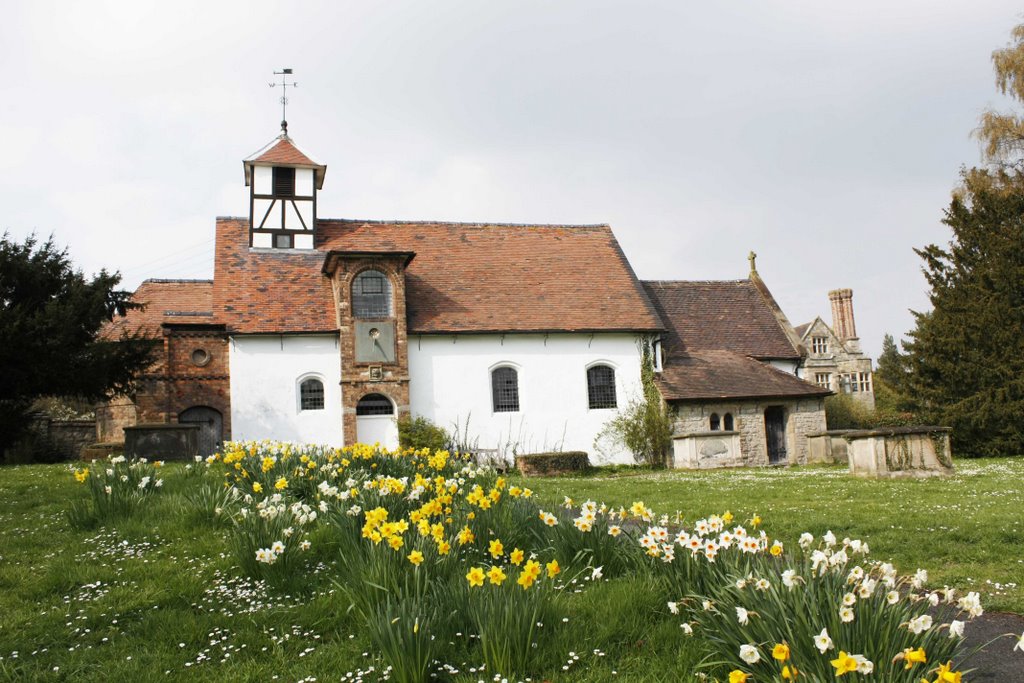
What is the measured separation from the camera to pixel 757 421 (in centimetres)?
2644

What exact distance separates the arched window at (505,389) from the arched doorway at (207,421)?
8.48 m

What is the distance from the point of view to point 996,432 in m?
23.8

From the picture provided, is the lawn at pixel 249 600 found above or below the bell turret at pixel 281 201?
below

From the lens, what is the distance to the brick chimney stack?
5978 centimetres

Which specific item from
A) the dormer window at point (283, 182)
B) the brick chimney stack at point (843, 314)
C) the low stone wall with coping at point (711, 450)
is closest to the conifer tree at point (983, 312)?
the low stone wall with coping at point (711, 450)

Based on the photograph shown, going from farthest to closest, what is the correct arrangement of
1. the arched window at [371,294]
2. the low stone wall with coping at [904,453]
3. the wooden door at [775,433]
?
the wooden door at [775,433] < the arched window at [371,294] < the low stone wall with coping at [904,453]

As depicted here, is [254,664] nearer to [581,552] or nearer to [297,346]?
[581,552]

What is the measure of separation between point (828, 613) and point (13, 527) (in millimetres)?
8556

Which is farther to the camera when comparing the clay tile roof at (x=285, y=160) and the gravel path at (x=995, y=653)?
the clay tile roof at (x=285, y=160)

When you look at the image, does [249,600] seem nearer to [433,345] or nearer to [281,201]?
[433,345]

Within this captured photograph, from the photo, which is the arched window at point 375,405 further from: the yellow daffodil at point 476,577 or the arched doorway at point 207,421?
the yellow daffodil at point 476,577

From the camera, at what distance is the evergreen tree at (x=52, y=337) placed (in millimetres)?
19969

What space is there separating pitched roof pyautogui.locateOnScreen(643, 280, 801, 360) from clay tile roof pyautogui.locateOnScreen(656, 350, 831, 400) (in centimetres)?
81

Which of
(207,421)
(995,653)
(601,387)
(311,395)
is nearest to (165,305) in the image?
(207,421)
